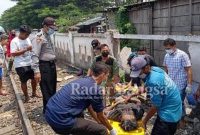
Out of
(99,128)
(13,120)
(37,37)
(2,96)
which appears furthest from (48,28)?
(2,96)

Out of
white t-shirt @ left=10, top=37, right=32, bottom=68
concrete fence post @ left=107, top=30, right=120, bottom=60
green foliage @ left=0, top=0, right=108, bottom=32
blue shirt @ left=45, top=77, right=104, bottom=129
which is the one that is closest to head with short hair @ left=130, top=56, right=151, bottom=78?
blue shirt @ left=45, top=77, right=104, bottom=129

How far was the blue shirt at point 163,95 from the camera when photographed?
172 inches

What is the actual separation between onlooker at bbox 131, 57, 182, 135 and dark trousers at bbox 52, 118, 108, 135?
29.7 inches

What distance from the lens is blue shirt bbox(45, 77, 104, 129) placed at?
4445 millimetres

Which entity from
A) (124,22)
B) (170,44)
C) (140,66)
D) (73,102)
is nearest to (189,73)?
(170,44)

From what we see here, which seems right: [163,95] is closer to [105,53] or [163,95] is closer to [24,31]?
[105,53]

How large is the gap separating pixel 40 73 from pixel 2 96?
436cm

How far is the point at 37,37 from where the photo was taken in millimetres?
7164

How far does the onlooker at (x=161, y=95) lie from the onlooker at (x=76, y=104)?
0.51m

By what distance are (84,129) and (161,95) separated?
1.14 metres

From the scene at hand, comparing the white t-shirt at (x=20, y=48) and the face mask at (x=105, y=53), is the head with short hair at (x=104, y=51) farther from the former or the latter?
the white t-shirt at (x=20, y=48)

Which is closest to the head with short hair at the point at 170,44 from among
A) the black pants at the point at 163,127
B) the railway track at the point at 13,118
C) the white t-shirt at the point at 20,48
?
the black pants at the point at 163,127

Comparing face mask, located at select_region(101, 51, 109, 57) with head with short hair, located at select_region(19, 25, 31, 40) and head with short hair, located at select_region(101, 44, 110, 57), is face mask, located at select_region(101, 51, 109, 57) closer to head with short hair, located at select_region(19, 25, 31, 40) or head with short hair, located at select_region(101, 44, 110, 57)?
head with short hair, located at select_region(101, 44, 110, 57)

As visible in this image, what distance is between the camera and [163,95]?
4445 millimetres
